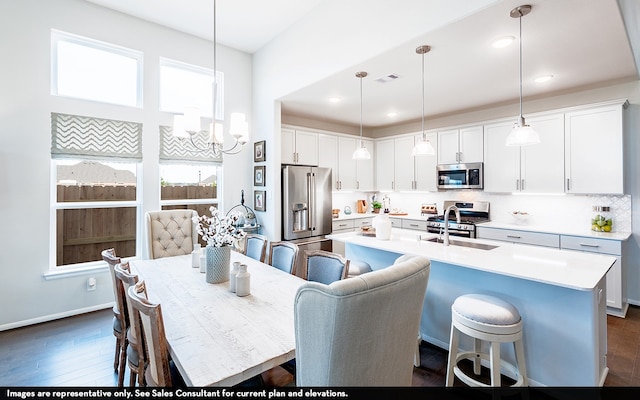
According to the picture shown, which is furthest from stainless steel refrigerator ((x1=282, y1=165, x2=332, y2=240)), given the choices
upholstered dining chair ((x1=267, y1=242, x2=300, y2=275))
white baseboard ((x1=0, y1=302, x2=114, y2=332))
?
white baseboard ((x1=0, y1=302, x2=114, y2=332))

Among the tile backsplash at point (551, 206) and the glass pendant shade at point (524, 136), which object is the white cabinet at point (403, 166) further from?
the glass pendant shade at point (524, 136)

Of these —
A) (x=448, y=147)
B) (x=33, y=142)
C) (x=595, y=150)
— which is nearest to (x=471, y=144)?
(x=448, y=147)

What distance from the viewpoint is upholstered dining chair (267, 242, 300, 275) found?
8.55 feet

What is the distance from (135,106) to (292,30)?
2.32 m

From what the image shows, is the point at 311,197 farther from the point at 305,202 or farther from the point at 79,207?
the point at 79,207

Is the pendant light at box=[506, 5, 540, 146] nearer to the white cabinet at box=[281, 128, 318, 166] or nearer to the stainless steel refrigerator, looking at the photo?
the stainless steel refrigerator

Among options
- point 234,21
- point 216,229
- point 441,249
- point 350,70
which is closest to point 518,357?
point 441,249

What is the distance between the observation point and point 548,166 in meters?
3.96

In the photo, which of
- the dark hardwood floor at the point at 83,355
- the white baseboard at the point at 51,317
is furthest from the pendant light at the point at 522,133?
the white baseboard at the point at 51,317

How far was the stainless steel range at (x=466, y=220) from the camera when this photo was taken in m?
4.42

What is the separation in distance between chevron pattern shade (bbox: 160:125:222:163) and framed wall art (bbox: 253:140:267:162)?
1.76ft

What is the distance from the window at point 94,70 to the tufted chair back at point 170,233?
5.46ft

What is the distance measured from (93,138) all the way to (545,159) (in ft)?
19.2

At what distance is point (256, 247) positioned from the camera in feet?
10.2
